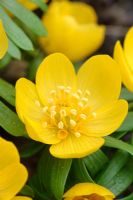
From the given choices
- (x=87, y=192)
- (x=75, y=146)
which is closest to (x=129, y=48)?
(x=75, y=146)

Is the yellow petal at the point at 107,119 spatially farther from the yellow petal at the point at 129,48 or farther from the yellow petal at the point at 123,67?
the yellow petal at the point at 129,48

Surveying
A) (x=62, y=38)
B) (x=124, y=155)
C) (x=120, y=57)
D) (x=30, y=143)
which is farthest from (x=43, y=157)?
(x=62, y=38)

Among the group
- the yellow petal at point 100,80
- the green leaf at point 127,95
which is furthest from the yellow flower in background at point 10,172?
the green leaf at point 127,95

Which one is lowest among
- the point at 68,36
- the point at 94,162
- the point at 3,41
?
the point at 68,36

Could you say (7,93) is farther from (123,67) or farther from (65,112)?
(123,67)

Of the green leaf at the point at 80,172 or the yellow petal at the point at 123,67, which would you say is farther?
the yellow petal at the point at 123,67

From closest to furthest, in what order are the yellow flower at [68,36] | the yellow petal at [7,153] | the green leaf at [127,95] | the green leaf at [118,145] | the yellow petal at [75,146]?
the yellow petal at [7,153], the yellow petal at [75,146], the green leaf at [118,145], the green leaf at [127,95], the yellow flower at [68,36]
